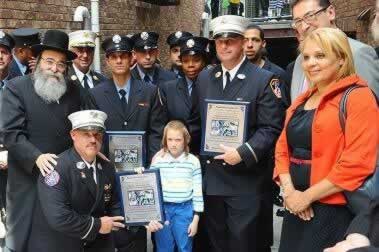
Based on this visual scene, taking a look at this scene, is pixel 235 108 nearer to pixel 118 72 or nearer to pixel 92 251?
pixel 118 72

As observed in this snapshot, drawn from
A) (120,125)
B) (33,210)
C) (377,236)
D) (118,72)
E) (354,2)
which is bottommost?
(33,210)

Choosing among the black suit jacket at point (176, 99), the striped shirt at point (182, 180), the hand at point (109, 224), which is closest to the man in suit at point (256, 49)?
the black suit jacket at point (176, 99)

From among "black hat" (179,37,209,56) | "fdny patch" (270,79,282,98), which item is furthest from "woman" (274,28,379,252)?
"black hat" (179,37,209,56)

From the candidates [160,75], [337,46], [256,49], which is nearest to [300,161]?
[337,46]

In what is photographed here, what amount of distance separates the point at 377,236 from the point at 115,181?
2.06 meters

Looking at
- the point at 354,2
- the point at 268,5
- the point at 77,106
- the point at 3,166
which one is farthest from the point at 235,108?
the point at 268,5

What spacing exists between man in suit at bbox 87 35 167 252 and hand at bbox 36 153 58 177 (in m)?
0.65

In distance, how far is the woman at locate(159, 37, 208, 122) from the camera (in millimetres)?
4292

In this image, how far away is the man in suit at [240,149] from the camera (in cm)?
370

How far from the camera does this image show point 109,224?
3.56 meters

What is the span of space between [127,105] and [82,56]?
1011 mm

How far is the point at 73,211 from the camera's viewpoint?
3408 mm

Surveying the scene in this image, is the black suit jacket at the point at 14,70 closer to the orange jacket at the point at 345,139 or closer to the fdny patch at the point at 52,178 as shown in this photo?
the fdny patch at the point at 52,178

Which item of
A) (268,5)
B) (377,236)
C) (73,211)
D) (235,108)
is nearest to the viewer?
(377,236)
